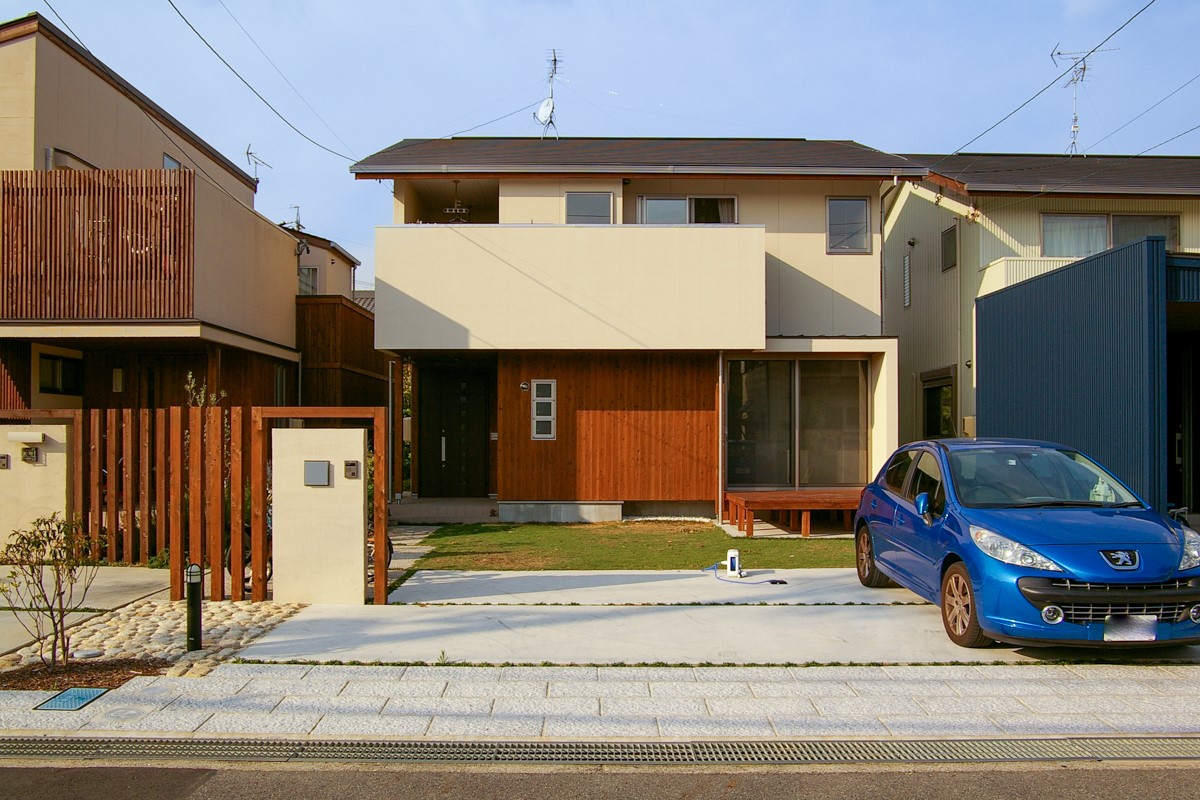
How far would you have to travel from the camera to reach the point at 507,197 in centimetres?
1642

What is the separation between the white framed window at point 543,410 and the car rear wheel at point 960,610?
9233mm

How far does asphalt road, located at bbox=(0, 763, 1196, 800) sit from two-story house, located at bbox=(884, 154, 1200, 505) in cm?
613

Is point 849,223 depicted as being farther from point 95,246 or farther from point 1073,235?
point 95,246

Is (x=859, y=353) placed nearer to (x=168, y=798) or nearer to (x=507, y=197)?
(x=507, y=197)

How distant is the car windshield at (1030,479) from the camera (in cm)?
732

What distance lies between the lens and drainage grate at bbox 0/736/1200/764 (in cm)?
491

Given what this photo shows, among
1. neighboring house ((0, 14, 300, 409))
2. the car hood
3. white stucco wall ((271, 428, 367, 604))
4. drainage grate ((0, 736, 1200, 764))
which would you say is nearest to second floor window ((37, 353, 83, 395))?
neighboring house ((0, 14, 300, 409))

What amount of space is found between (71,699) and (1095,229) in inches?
734

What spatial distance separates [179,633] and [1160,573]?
7.50 meters

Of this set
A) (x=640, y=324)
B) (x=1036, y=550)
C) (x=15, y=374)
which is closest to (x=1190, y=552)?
(x=1036, y=550)

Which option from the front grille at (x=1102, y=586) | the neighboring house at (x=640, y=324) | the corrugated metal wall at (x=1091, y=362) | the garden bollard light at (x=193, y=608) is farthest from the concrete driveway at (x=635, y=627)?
the neighboring house at (x=640, y=324)

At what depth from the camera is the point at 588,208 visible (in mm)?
16438

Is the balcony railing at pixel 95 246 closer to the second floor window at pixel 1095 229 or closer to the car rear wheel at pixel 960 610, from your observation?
the car rear wheel at pixel 960 610

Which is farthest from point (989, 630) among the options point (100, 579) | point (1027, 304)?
point (100, 579)
